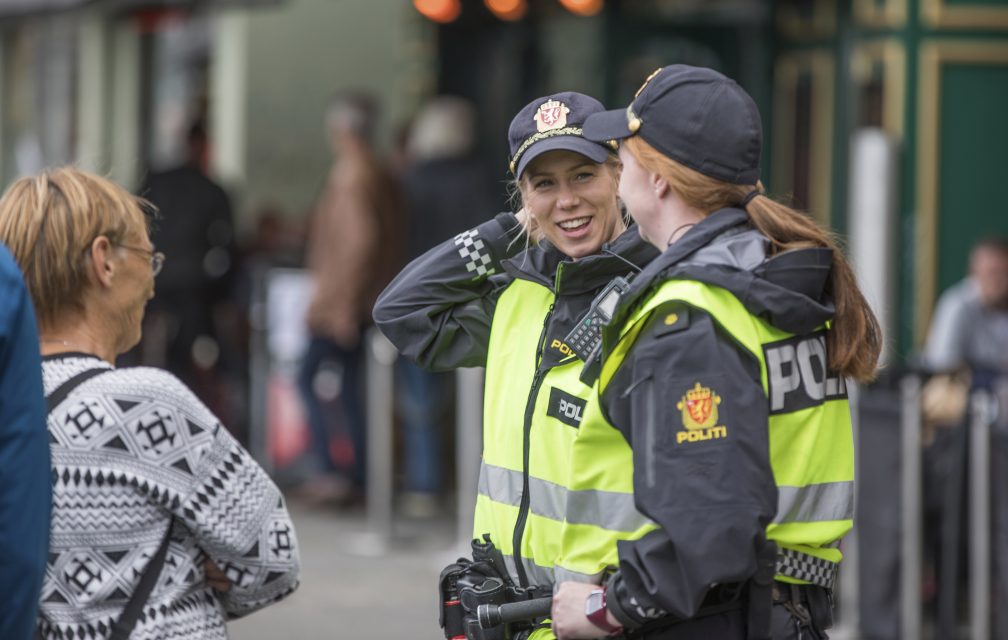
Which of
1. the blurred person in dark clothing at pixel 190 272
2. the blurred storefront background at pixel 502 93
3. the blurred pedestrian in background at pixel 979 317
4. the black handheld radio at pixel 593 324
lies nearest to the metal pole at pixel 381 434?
the blurred storefront background at pixel 502 93

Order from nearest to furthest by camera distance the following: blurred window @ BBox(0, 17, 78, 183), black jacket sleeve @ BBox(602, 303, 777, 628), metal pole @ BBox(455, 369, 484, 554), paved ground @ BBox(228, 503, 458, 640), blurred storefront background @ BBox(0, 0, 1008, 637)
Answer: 1. black jacket sleeve @ BBox(602, 303, 777, 628)
2. paved ground @ BBox(228, 503, 458, 640)
3. metal pole @ BBox(455, 369, 484, 554)
4. blurred storefront background @ BBox(0, 0, 1008, 637)
5. blurred window @ BBox(0, 17, 78, 183)

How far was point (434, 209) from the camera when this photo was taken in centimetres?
972

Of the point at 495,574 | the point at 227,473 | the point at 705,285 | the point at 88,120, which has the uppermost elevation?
the point at 88,120

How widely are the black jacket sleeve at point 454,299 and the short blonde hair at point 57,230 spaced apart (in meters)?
0.67

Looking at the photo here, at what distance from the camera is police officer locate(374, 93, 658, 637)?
10.7 feet

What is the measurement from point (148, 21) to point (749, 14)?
471 cm

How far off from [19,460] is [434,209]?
718cm

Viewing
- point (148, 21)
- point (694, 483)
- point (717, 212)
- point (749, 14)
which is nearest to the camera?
point (694, 483)

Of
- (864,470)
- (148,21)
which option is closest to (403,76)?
(148,21)

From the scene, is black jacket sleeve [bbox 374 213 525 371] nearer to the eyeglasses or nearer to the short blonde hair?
the eyeglasses

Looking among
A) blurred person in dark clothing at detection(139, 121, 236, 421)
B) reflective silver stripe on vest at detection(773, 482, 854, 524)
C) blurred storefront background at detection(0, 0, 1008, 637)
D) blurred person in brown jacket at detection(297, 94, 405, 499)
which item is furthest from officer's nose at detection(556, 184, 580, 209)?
blurred person in dark clothing at detection(139, 121, 236, 421)

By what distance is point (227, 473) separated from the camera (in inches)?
133

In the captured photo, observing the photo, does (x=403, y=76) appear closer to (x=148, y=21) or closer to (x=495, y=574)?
(x=148, y=21)

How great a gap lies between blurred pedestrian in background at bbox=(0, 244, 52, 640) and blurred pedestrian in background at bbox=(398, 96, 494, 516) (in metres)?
6.92
